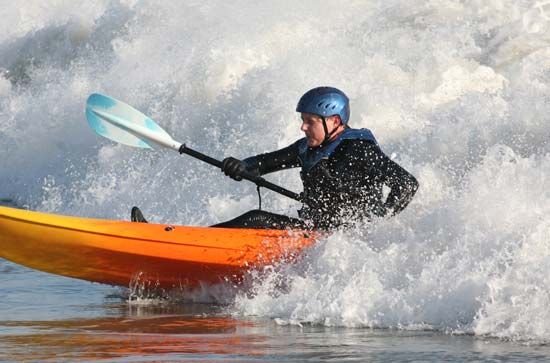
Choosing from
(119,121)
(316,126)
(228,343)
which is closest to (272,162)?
(316,126)

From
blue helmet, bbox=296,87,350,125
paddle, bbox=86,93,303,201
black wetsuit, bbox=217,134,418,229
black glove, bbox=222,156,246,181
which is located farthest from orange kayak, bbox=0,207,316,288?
paddle, bbox=86,93,303,201

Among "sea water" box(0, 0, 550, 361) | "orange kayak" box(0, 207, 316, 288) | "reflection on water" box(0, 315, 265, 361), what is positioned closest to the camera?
"reflection on water" box(0, 315, 265, 361)

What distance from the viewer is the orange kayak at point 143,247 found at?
7.07m

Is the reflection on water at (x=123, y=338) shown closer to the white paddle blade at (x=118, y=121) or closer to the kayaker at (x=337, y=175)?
the kayaker at (x=337, y=175)

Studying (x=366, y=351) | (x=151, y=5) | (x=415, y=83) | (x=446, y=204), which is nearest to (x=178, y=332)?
(x=366, y=351)

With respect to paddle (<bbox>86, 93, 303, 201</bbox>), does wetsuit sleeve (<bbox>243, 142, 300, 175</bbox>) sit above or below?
below

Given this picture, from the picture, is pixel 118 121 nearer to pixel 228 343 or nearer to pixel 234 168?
pixel 234 168

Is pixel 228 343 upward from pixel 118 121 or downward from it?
downward

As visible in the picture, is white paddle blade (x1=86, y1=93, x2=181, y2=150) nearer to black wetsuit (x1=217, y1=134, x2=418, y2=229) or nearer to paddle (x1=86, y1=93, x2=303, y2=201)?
paddle (x1=86, y1=93, x2=303, y2=201)

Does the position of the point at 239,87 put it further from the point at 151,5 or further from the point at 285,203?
the point at 151,5

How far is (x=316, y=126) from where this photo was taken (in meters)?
7.11

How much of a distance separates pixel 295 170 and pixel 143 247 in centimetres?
344

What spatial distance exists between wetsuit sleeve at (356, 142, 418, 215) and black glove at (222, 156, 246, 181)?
34.3 inches

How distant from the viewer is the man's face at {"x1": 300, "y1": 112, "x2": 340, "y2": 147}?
7109 millimetres
